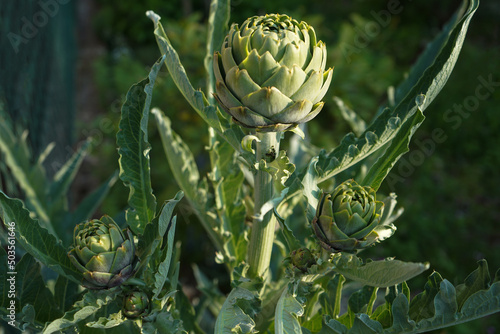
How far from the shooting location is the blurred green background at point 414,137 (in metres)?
1.94

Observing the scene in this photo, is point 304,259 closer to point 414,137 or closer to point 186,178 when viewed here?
point 186,178

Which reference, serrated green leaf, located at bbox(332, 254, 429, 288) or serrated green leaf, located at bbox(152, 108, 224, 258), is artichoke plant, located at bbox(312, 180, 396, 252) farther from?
serrated green leaf, located at bbox(152, 108, 224, 258)

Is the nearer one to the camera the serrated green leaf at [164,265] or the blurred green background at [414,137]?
the serrated green leaf at [164,265]

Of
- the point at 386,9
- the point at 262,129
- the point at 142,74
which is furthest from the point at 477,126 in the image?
the point at 262,129

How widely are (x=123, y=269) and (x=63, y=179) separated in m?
0.36

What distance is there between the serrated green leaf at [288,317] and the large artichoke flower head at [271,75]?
0.16m

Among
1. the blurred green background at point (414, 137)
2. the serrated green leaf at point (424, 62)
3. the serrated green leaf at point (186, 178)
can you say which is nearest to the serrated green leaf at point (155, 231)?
the serrated green leaf at point (186, 178)

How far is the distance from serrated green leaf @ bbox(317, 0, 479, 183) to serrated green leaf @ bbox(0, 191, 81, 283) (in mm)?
272

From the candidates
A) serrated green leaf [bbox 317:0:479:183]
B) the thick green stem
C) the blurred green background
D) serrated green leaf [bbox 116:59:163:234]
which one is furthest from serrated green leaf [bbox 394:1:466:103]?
the blurred green background

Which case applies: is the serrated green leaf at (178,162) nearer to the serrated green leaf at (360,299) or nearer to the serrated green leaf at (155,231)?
the serrated green leaf at (155,231)

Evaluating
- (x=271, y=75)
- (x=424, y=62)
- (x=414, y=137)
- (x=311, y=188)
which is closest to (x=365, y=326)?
(x=311, y=188)

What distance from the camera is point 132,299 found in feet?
1.55

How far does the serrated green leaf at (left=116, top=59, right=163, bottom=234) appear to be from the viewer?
1.59 feet

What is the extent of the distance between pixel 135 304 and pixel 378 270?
0.23m
